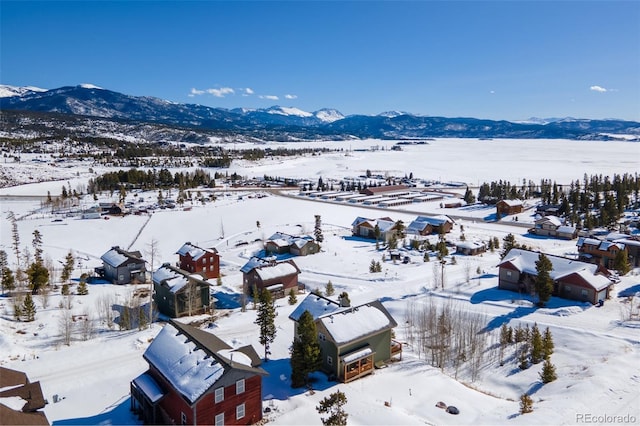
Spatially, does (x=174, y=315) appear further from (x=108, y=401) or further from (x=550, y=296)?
(x=550, y=296)

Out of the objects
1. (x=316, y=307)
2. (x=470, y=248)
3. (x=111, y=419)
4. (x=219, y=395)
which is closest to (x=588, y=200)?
(x=470, y=248)

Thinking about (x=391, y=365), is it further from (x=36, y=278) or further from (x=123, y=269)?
(x=36, y=278)

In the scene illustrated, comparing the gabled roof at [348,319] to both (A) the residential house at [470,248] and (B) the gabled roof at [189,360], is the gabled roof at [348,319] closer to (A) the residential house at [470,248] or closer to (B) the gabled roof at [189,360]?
(B) the gabled roof at [189,360]

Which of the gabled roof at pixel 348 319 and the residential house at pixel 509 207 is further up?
the gabled roof at pixel 348 319

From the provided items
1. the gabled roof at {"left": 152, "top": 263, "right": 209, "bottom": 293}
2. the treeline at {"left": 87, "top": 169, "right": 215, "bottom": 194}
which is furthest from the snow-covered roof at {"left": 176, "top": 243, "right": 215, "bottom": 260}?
the treeline at {"left": 87, "top": 169, "right": 215, "bottom": 194}

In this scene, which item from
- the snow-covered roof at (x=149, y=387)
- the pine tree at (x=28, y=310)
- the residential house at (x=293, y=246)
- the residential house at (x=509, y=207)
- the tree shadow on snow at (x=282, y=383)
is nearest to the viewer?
the snow-covered roof at (x=149, y=387)

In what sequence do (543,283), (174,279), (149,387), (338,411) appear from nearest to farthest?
(338,411) → (149,387) → (543,283) → (174,279)

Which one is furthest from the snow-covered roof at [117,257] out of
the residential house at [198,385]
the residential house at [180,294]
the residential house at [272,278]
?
the residential house at [198,385]
